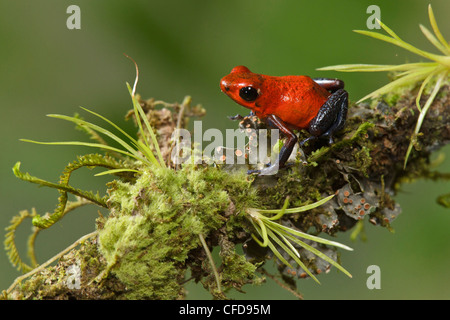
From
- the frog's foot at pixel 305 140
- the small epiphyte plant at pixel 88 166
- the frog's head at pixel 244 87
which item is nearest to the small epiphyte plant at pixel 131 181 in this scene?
the small epiphyte plant at pixel 88 166

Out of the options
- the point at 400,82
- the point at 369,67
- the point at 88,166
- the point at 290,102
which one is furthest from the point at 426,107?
the point at 88,166

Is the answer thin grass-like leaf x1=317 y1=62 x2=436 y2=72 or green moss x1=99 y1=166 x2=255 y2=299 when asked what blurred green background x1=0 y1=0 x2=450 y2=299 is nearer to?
thin grass-like leaf x1=317 y1=62 x2=436 y2=72

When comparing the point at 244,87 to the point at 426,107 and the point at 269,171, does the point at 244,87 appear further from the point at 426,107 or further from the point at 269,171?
the point at 426,107

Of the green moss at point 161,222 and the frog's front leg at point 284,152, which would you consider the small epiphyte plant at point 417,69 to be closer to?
Result: the frog's front leg at point 284,152

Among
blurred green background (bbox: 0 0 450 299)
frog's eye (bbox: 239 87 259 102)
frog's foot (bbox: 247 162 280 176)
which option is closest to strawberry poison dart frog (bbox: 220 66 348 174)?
frog's eye (bbox: 239 87 259 102)

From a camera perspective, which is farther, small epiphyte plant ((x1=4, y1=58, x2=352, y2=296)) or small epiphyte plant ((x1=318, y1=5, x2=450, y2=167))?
small epiphyte plant ((x1=318, y1=5, x2=450, y2=167))

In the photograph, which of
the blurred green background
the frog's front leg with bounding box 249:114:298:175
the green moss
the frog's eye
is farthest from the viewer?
the blurred green background

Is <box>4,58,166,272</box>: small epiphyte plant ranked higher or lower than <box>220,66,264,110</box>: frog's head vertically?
lower
